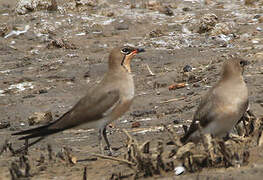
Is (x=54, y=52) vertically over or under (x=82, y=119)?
under

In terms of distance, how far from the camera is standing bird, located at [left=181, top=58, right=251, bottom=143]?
211 inches

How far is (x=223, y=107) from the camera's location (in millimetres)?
5367

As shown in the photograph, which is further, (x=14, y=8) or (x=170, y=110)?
(x=14, y=8)

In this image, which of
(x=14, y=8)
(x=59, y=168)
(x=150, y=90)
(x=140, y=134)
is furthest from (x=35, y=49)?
(x=59, y=168)

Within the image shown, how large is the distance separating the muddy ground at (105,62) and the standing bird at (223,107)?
35 centimetres

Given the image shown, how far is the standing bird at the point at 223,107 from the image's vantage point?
535 centimetres

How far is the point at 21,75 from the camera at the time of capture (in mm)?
10859

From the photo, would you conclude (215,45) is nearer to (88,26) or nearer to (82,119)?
(88,26)

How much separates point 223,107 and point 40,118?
11.8 feet

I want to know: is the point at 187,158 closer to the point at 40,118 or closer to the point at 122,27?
the point at 40,118

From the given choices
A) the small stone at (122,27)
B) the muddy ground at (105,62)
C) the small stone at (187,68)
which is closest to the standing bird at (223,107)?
the muddy ground at (105,62)

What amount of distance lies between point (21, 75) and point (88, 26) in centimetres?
304

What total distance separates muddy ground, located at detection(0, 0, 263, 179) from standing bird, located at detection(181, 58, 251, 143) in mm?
347

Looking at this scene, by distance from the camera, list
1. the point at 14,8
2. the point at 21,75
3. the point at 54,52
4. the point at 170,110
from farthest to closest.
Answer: the point at 14,8 < the point at 54,52 < the point at 21,75 < the point at 170,110
